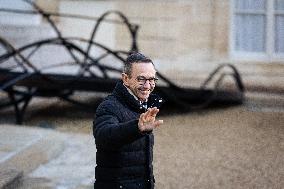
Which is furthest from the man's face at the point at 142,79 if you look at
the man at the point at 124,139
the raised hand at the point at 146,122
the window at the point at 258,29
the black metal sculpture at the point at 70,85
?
the window at the point at 258,29

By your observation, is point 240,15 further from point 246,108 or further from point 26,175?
point 26,175

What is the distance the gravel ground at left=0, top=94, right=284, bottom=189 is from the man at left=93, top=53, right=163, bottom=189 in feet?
5.45

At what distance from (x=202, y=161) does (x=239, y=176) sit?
0.47m

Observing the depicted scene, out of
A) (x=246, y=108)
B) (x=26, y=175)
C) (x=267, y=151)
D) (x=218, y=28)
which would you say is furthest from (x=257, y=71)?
(x=26, y=175)

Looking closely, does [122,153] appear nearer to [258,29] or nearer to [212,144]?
[212,144]

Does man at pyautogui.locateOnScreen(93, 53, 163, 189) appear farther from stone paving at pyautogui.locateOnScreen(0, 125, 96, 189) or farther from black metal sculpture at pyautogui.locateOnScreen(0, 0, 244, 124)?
black metal sculpture at pyautogui.locateOnScreen(0, 0, 244, 124)

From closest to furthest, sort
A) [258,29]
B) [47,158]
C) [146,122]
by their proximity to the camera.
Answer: [146,122] → [47,158] → [258,29]

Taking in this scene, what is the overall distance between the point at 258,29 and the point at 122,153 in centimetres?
671

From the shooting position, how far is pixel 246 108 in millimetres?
6742

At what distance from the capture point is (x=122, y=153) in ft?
7.12

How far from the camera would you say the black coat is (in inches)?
84.4

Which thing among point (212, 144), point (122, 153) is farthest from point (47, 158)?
point (122, 153)

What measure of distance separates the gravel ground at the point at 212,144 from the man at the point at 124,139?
1.66 m

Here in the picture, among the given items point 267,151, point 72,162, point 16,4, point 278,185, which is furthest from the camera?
point 16,4
